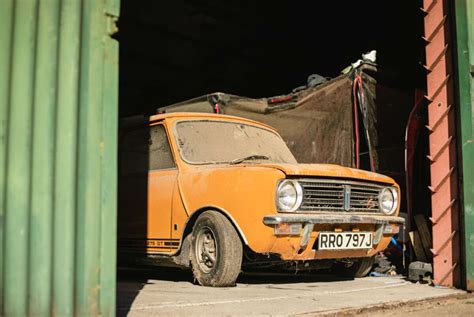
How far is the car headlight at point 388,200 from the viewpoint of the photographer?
6.07m

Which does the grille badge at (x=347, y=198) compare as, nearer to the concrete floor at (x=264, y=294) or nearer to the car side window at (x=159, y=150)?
the concrete floor at (x=264, y=294)

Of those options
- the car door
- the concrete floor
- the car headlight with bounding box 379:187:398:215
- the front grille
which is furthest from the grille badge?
the car door

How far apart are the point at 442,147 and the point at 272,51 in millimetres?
7427

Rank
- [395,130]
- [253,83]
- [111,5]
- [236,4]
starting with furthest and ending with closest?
[253,83], [236,4], [395,130], [111,5]

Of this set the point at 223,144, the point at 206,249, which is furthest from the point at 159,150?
the point at 206,249

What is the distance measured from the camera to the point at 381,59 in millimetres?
9891

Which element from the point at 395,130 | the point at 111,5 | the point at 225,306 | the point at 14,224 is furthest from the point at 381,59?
the point at 14,224

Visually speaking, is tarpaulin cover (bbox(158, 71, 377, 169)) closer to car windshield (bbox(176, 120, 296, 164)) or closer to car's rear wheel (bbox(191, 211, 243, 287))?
car windshield (bbox(176, 120, 296, 164))

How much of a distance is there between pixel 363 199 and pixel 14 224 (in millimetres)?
3548

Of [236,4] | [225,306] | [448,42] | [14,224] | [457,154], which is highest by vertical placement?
[236,4]

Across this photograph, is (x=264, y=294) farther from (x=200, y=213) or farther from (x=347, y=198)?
(x=347, y=198)

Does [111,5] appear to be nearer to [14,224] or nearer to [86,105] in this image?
[86,105]

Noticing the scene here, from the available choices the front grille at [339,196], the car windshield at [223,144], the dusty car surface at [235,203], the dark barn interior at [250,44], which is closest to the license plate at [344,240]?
the dusty car surface at [235,203]

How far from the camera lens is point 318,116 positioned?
26.7ft
